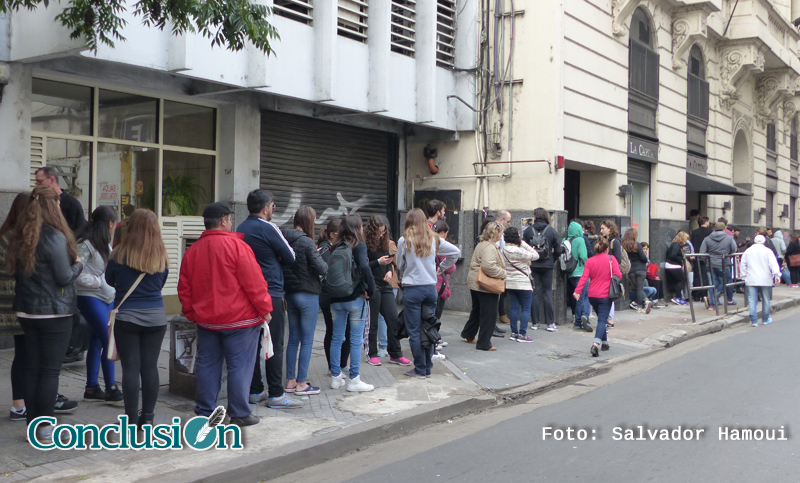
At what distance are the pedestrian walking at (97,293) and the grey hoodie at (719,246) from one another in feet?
44.2

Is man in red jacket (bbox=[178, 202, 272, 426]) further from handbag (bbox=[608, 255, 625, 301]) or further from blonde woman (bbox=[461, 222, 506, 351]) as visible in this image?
handbag (bbox=[608, 255, 625, 301])

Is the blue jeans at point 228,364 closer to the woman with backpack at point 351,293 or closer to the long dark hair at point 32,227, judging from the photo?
the long dark hair at point 32,227

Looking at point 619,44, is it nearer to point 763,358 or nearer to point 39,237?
point 763,358

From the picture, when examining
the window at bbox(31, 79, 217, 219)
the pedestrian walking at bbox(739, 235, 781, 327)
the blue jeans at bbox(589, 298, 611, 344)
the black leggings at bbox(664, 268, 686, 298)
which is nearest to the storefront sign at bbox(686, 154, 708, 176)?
the black leggings at bbox(664, 268, 686, 298)

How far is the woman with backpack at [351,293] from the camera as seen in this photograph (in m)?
7.20

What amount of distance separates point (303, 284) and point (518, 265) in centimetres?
481

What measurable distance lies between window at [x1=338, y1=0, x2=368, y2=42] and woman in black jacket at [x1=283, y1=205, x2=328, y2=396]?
17.7 feet

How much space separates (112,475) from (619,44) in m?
13.8

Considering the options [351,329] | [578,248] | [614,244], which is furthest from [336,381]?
[614,244]

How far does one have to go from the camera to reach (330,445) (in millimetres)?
5684

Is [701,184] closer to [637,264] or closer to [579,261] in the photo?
[637,264]

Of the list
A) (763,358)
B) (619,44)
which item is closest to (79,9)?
(763,358)

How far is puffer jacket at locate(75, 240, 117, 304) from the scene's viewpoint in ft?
19.5

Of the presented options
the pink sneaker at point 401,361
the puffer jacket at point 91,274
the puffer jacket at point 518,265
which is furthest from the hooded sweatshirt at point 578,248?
the puffer jacket at point 91,274
